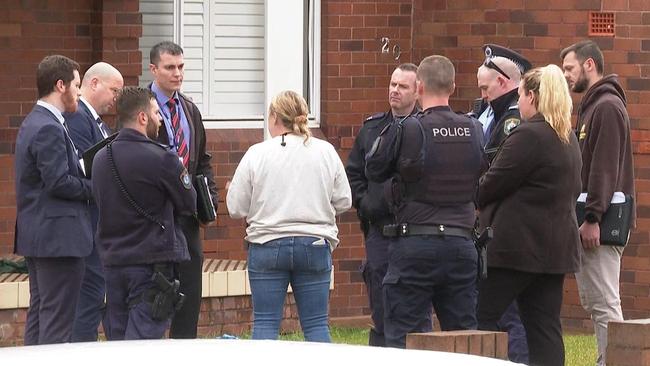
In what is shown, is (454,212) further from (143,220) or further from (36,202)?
(36,202)

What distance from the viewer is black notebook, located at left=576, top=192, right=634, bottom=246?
9109 millimetres

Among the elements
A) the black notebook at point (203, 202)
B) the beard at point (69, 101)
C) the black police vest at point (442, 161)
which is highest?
the beard at point (69, 101)

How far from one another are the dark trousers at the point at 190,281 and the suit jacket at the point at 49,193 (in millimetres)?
590

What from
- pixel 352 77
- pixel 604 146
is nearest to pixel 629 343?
pixel 604 146

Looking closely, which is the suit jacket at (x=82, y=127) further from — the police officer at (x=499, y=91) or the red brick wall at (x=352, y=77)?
the red brick wall at (x=352, y=77)

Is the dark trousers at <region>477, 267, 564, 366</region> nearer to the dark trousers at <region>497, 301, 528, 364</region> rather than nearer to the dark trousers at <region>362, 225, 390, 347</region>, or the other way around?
the dark trousers at <region>497, 301, 528, 364</region>

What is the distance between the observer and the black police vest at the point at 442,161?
26.1 feet

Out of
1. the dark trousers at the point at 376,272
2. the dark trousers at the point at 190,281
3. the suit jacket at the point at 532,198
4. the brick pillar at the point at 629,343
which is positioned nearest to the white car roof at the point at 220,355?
the brick pillar at the point at 629,343

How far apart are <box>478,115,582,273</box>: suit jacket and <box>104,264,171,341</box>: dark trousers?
5.92ft

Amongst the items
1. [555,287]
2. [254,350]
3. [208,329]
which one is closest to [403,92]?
[555,287]

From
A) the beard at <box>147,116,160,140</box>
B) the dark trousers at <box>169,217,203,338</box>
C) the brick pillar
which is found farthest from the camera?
the dark trousers at <box>169,217,203,338</box>

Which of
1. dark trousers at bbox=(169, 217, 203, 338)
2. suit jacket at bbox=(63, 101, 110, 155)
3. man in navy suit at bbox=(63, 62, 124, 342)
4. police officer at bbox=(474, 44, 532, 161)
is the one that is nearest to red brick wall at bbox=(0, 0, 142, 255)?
man in navy suit at bbox=(63, 62, 124, 342)

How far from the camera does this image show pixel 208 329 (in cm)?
1160

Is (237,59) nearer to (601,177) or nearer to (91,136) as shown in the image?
(91,136)
